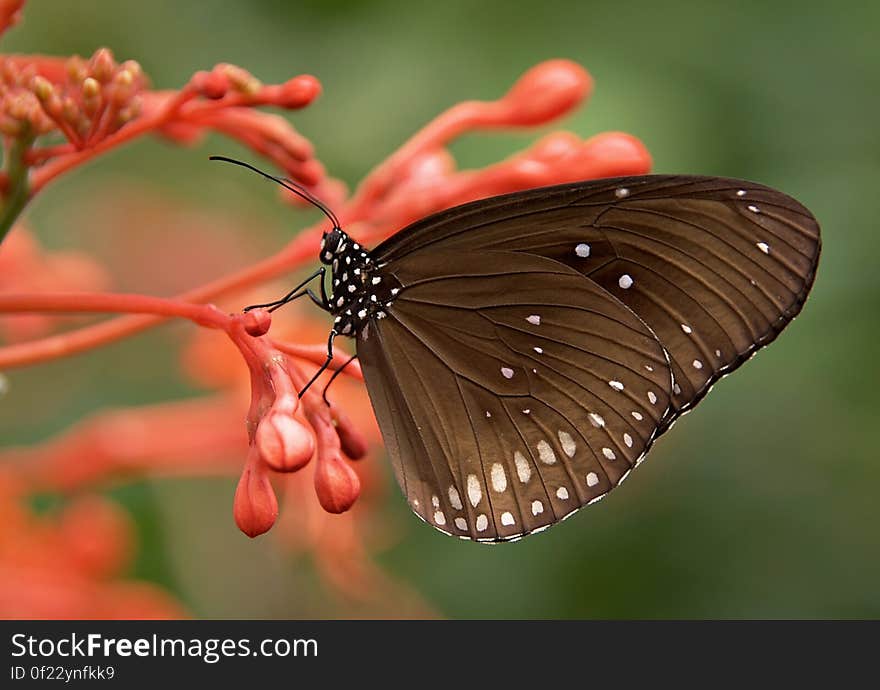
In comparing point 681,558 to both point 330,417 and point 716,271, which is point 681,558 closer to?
point 716,271

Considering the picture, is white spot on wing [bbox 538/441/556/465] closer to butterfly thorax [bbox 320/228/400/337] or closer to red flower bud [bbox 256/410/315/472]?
butterfly thorax [bbox 320/228/400/337]

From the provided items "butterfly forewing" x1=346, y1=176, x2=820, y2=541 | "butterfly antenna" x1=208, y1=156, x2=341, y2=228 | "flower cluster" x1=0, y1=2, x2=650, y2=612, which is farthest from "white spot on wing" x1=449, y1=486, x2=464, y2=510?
"butterfly antenna" x1=208, y1=156, x2=341, y2=228

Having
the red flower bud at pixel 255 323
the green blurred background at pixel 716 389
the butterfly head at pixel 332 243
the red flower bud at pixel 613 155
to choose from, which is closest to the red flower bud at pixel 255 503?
the red flower bud at pixel 255 323

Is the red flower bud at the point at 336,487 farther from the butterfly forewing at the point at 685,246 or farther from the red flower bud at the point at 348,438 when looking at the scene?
the butterfly forewing at the point at 685,246

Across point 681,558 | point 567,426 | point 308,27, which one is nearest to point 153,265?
point 308,27

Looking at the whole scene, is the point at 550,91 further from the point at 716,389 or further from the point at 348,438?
the point at 716,389
